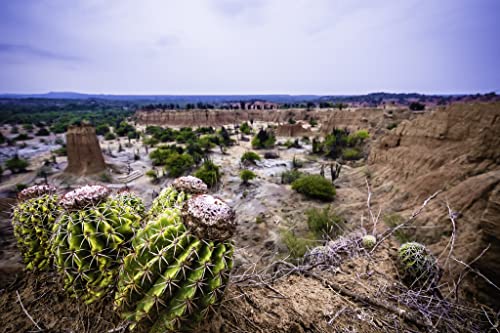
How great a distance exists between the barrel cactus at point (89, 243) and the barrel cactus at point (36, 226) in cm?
70

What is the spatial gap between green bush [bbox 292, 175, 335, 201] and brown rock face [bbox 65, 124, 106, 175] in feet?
50.2

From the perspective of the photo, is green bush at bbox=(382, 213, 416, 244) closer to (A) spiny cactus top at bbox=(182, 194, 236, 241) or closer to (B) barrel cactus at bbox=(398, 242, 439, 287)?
(B) barrel cactus at bbox=(398, 242, 439, 287)

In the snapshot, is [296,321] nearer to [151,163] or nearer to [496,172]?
[496,172]

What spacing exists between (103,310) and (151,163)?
22.2m

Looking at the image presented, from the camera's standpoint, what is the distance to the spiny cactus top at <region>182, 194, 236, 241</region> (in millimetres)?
1737

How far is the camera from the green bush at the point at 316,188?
12.2 meters

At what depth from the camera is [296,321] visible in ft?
8.43

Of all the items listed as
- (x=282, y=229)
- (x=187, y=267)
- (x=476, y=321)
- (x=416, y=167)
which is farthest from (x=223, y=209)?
(x=416, y=167)

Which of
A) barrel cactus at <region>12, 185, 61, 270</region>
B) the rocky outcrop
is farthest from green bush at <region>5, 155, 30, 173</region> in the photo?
the rocky outcrop

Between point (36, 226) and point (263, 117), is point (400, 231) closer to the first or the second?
point (36, 226)

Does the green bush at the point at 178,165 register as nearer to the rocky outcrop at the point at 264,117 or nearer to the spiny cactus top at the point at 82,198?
the spiny cactus top at the point at 82,198

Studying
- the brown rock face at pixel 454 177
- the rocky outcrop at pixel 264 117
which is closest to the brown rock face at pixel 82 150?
the brown rock face at pixel 454 177

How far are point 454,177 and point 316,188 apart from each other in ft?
18.7

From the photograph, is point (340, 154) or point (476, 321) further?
point (340, 154)
